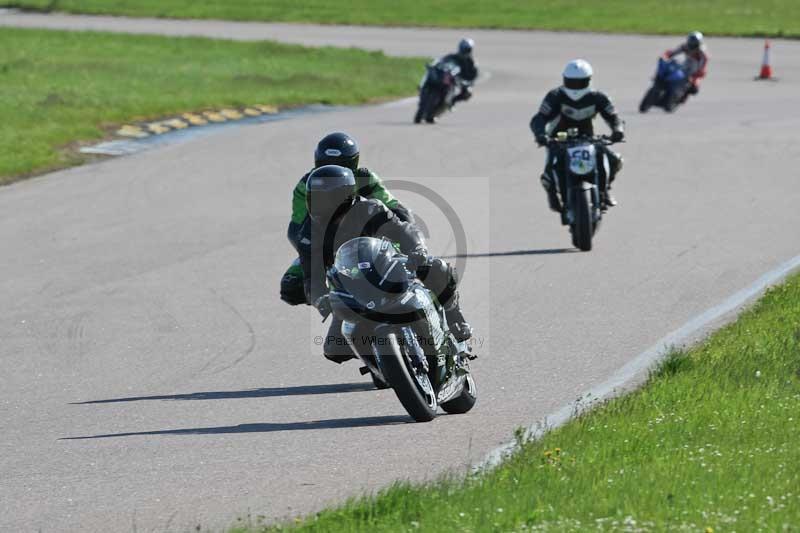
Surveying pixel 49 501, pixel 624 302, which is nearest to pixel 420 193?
pixel 624 302

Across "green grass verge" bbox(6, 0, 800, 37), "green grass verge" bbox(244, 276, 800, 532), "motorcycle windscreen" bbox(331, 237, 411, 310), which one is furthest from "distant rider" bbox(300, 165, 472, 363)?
"green grass verge" bbox(6, 0, 800, 37)

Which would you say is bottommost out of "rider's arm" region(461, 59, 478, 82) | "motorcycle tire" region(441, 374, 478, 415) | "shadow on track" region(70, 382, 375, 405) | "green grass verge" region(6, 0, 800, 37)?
"green grass verge" region(6, 0, 800, 37)

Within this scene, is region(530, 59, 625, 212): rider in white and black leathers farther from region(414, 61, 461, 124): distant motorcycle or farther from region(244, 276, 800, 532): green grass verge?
region(414, 61, 461, 124): distant motorcycle

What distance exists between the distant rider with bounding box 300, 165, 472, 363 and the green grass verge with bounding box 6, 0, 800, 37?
37610mm

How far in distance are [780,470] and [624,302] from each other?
5578 mm

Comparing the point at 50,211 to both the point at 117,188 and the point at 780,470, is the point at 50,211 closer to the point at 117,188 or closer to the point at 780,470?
the point at 117,188

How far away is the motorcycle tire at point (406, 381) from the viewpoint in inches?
324

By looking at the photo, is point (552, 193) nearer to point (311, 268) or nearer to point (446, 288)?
point (446, 288)

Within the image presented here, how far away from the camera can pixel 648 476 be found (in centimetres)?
678

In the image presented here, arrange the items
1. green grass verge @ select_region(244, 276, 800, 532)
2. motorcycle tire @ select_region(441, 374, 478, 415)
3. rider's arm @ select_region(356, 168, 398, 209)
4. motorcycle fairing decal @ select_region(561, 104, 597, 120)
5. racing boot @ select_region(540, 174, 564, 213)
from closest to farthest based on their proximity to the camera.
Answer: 1. green grass verge @ select_region(244, 276, 800, 532)
2. motorcycle tire @ select_region(441, 374, 478, 415)
3. rider's arm @ select_region(356, 168, 398, 209)
4. motorcycle fairing decal @ select_region(561, 104, 597, 120)
5. racing boot @ select_region(540, 174, 564, 213)

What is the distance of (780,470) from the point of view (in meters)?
6.78

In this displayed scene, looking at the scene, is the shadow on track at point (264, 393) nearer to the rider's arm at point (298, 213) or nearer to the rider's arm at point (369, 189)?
the rider's arm at point (298, 213)

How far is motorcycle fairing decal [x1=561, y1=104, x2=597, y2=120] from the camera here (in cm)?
1540

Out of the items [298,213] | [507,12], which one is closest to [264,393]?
[298,213]
